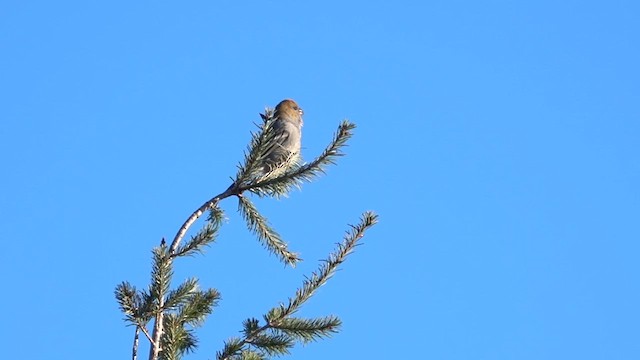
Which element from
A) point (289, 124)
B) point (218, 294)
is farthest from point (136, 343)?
point (289, 124)

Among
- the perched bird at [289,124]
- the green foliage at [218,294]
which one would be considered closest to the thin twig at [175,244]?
the green foliage at [218,294]

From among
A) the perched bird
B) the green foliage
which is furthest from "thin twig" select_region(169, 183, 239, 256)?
the perched bird

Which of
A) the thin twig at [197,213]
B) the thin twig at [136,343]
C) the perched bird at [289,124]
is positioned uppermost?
the perched bird at [289,124]

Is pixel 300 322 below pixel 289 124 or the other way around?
below

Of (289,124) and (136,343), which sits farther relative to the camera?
(289,124)

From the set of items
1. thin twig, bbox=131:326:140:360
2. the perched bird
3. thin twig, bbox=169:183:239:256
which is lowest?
thin twig, bbox=131:326:140:360

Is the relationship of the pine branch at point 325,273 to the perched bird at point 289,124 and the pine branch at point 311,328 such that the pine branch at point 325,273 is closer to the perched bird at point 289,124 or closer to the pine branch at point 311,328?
the pine branch at point 311,328

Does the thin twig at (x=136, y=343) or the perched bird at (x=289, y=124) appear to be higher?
the perched bird at (x=289, y=124)

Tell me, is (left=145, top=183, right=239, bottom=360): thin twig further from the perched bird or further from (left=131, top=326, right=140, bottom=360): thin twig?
the perched bird

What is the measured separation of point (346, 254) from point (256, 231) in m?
0.63

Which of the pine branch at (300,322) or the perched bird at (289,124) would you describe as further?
the perched bird at (289,124)

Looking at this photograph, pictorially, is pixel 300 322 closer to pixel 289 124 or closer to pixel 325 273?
pixel 325 273

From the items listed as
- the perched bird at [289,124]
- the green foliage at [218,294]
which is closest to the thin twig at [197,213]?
the green foliage at [218,294]

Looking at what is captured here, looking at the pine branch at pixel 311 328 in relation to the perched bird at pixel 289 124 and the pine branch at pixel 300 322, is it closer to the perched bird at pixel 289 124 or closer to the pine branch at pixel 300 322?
the pine branch at pixel 300 322
